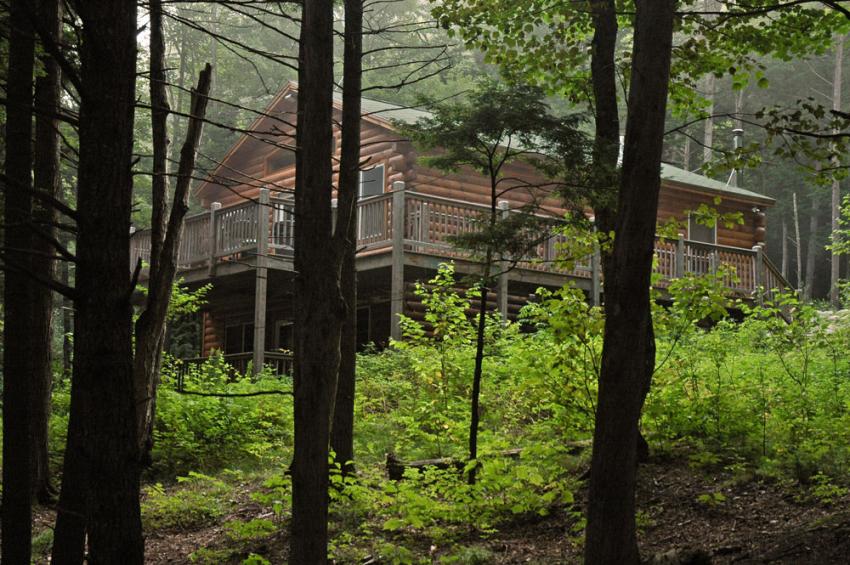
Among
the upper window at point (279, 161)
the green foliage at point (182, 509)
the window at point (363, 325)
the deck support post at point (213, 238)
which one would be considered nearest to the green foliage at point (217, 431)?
the green foliage at point (182, 509)

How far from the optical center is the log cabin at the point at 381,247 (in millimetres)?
18750

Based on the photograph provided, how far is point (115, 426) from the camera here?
4.97 m

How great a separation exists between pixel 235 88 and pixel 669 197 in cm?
2685

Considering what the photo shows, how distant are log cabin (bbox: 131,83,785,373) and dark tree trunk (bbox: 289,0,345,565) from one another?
24.4ft

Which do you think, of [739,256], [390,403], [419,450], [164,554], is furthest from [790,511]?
[739,256]

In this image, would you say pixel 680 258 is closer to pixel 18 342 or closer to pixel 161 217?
pixel 161 217

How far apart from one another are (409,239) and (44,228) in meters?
10.1

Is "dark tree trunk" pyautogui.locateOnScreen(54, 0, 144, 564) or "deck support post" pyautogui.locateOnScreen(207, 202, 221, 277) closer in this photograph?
"dark tree trunk" pyautogui.locateOnScreen(54, 0, 144, 564)

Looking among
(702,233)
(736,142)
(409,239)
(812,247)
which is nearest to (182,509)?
(409,239)

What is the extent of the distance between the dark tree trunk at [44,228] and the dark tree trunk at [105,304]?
41.7 inches

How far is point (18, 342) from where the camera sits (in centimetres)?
689

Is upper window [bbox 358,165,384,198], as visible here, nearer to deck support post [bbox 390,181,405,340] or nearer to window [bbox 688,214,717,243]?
deck support post [bbox 390,181,405,340]

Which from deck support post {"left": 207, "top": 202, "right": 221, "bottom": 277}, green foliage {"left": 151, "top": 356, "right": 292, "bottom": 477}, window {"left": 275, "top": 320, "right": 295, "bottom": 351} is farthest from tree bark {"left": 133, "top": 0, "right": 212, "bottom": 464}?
window {"left": 275, "top": 320, "right": 295, "bottom": 351}

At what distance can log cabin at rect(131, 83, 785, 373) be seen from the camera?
18.8 metres
